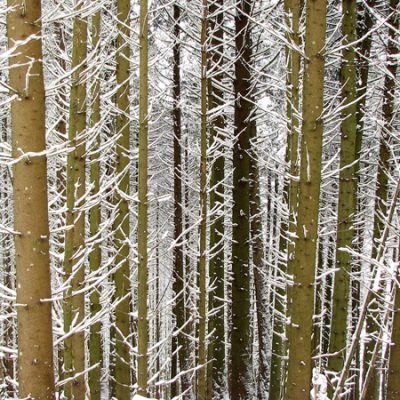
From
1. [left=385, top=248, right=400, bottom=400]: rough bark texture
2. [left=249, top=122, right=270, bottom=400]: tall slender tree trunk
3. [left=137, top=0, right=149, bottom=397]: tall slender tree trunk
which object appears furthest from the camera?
[left=249, top=122, right=270, bottom=400]: tall slender tree trunk

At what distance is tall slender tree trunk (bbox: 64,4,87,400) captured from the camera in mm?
4988

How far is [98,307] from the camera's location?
7707mm

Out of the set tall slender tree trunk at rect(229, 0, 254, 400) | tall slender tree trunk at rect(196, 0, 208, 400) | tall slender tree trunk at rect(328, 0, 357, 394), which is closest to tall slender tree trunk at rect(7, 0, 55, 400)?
tall slender tree trunk at rect(196, 0, 208, 400)

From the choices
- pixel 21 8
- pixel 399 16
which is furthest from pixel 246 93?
pixel 21 8

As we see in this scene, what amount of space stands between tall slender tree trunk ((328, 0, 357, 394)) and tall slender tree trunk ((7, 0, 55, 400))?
4847 millimetres

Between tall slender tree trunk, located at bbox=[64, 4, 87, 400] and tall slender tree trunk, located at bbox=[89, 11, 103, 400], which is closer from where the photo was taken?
tall slender tree trunk, located at bbox=[64, 4, 87, 400]

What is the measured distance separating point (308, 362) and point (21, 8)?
3.77 meters

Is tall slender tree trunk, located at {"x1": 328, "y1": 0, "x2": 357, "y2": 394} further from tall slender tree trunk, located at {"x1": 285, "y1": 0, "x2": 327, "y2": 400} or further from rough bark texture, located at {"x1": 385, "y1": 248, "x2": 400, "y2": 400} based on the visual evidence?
tall slender tree trunk, located at {"x1": 285, "y1": 0, "x2": 327, "y2": 400}

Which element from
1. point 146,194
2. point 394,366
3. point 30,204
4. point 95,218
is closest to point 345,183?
point 394,366

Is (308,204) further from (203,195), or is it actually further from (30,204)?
(203,195)

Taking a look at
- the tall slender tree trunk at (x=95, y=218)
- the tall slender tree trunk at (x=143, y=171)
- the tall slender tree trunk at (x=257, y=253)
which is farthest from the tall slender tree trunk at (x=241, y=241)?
the tall slender tree trunk at (x=143, y=171)

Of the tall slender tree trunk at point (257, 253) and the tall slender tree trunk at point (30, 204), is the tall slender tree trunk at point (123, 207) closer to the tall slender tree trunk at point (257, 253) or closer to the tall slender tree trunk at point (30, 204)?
the tall slender tree trunk at point (257, 253)

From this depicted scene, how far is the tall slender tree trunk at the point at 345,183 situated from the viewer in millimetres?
6988

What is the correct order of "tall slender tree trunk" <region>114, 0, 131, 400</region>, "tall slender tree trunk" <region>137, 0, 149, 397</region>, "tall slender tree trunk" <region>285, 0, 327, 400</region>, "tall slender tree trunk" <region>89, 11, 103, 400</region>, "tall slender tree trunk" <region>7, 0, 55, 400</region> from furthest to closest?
"tall slender tree trunk" <region>114, 0, 131, 400</region> < "tall slender tree trunk" <region>89, 11, 103, 400</region> < "tall slender tree trunk" <region>137, 0, 149, 397</region> < "tall slender tree trunk" <region>285, 0, 327, 400</region> < "tall slender tree trunk" <region>7, 0, 55, 400</region>
